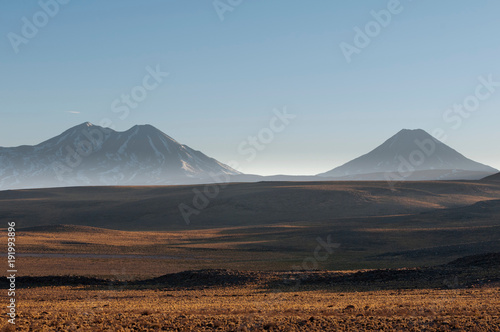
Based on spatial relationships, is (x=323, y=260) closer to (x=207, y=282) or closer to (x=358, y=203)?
(x=207, y=282)

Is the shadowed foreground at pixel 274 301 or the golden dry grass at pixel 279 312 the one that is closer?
the golden dry grass at pixel 279 312

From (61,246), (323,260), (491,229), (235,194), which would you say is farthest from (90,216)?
(491,229)

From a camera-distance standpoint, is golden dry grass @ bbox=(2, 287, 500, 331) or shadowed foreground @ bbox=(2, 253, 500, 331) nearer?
golden dry grass @ bbox=(2, 287, 500, 331)

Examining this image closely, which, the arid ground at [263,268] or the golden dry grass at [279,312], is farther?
the arid ground at [263,268]

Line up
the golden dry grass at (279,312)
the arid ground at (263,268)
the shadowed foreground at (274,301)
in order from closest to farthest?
the golden dry grass at (279,312)
the shadowed foreground at (274,301)
the arid ground at (263,268)

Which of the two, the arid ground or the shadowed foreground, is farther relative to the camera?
the arid ground

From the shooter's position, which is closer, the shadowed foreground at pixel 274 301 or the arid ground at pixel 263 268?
the shadowed foreground at pixel 274 301

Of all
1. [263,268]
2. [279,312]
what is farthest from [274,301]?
[263,268]

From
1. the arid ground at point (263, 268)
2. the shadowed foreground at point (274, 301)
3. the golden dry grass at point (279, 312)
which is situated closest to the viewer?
the golden dry grass at point (279, 312)

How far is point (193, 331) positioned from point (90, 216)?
79.6 metres

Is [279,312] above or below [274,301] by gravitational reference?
above

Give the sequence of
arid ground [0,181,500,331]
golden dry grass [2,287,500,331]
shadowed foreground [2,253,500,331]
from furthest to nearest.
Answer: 1. arid ground [0,181,500,331]
2. shadowed foreground [2,253,500,331]
3. golden dry grass [2,287,500,331]

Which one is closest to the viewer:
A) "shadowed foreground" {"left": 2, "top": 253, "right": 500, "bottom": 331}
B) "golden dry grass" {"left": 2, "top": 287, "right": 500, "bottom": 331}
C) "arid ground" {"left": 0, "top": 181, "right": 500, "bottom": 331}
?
"golden dry grass" {"left": 2, "top": 287, "right": 500, "bottom": 331}

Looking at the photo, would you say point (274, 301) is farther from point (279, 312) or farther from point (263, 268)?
point (263, 268)
